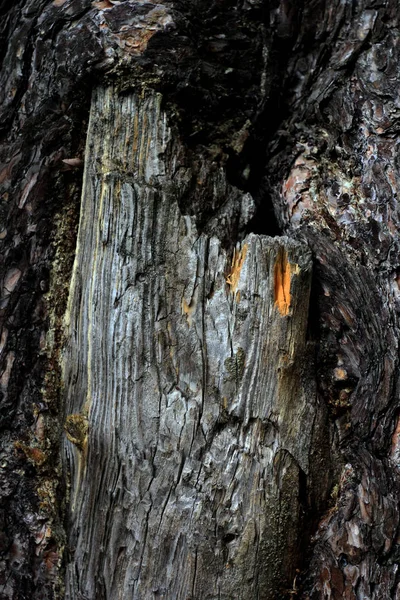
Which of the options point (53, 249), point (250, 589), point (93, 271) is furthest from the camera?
point (53, 249)

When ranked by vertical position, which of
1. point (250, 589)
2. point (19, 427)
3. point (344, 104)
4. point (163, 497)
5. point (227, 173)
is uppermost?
point (344, 104)

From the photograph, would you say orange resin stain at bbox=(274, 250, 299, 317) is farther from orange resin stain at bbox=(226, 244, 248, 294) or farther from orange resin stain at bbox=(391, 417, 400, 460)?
orange resin stain at bbox=(391, 417, 400, 460)

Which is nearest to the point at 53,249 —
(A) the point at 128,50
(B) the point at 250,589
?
(A) the point at 128,50

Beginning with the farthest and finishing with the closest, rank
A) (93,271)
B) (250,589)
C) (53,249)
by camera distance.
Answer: (53,249), (93,271), (250,589)

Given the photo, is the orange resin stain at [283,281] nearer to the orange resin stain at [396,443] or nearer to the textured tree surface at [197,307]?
the textured tree surface at [197,307]

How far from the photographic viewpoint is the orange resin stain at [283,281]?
5.79 feet

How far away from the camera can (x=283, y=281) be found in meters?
1.78

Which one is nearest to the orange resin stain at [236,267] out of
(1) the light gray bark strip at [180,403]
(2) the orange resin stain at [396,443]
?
(1) the light gray bark strip at [180,403]

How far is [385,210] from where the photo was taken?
1771mm

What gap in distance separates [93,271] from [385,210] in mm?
853

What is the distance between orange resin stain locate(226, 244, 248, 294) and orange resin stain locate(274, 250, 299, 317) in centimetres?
10

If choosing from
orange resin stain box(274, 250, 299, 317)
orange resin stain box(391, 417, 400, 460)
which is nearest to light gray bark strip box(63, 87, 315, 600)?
orange resin stain box(274, 250, 299, 317)

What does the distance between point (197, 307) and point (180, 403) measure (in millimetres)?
272

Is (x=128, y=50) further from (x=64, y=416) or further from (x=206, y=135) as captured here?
(x=64, y=416)
